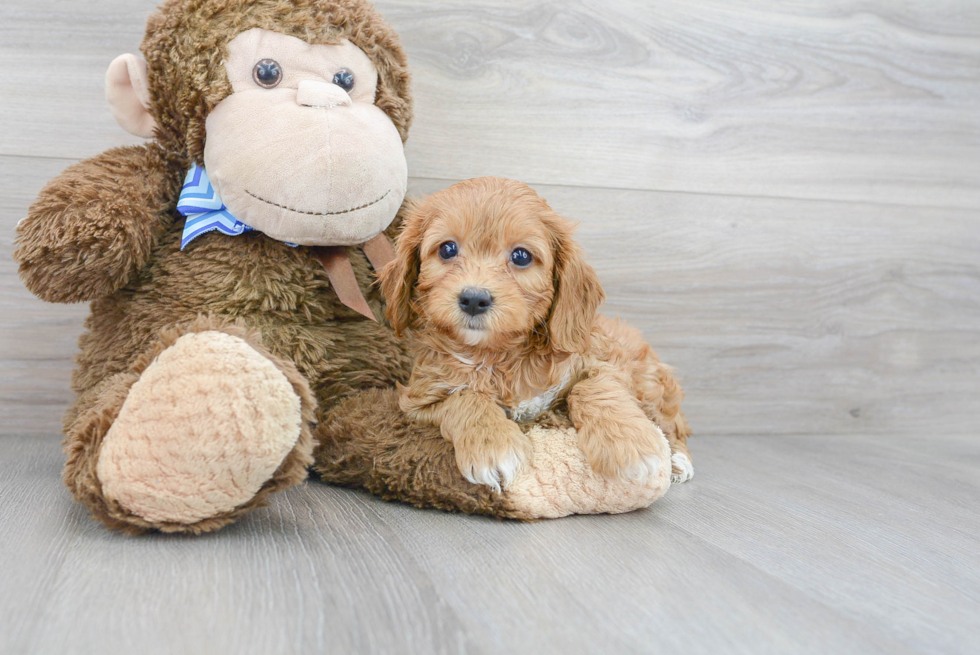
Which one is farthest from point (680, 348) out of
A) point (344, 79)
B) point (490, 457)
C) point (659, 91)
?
point (344, 79)

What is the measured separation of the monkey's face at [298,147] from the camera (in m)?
1.31

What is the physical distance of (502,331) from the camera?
1.24 m

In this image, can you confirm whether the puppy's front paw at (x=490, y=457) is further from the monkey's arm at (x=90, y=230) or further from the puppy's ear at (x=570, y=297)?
the monkey's arm at (x=90, y=230)

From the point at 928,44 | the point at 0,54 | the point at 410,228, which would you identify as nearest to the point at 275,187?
the point at 410,228

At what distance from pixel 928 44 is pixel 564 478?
176 centimetres

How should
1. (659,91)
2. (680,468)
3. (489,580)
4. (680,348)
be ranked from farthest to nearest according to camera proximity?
(680,348) → (659,91) → (680,468) → (489,580)

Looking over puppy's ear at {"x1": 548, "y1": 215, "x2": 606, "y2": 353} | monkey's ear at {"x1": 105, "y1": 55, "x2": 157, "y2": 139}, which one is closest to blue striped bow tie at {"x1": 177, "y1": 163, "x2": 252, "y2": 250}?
monkey's ear at {"x1": 105, "y1": 55, "x2": 157, "y2": 139}

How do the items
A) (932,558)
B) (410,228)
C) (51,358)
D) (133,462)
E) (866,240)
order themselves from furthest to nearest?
(866,240) → (51,358) → (410,228) → (932,558) → (133,462)

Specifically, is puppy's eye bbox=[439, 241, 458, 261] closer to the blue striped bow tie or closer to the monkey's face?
the monkey's face

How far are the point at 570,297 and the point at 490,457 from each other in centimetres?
31

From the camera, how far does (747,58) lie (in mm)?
2027

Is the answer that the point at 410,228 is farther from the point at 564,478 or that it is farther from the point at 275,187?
the point at 564,478

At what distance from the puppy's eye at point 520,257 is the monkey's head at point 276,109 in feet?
0.92

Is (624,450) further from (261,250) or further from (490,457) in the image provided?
(261,250)
